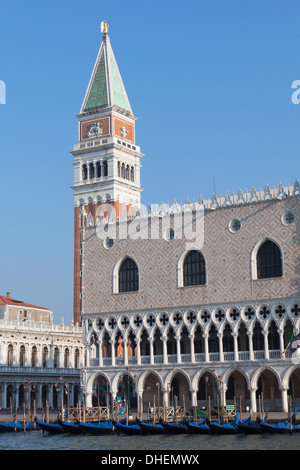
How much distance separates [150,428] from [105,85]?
121 feet

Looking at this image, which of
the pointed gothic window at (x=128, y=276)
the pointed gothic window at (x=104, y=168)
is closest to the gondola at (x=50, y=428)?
the pointed gothic window at (x=128, y=276)

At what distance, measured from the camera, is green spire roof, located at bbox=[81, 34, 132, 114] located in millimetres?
63156

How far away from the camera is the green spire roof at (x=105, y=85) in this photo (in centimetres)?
6316

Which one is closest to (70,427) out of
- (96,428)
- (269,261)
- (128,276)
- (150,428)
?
(96,428)

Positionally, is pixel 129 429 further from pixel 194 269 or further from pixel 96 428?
pixel 194 269

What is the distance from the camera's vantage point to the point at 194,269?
39594 millimetres

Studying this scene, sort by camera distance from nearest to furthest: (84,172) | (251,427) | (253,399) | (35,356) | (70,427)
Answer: (251,427), (70,427), (253,399), (35,356), (84,172)

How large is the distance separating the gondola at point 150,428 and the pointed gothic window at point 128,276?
1028cm

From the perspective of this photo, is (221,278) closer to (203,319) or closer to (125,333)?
(203,319)

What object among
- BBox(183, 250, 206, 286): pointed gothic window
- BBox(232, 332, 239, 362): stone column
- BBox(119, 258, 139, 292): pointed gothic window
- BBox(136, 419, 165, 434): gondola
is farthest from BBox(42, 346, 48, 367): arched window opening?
BBox(136, 419, 165, 434): gondola

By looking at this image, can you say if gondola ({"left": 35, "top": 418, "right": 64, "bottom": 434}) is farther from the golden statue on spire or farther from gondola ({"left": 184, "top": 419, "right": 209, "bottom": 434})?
the golden statue on spire

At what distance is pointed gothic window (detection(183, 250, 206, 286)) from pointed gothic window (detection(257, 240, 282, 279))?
297cm

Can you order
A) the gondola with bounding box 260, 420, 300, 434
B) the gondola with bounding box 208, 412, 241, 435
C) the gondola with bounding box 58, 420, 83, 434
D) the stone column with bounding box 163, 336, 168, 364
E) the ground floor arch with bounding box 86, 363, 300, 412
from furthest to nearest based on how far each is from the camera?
1. the stone column with bounding box 163, 336, 168, 364
2. the ground floor arch with bounding box 86, 363, 300, 412
3. the gondola with bounding box 58, 420, 83, 434
4. the gondola with bounding box 208, 412, 241, 435
5. the gondola with bounding box 260, 420, 300, 434

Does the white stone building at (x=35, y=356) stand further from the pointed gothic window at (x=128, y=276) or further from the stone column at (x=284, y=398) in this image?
the stone column at (x=284, y=398)
